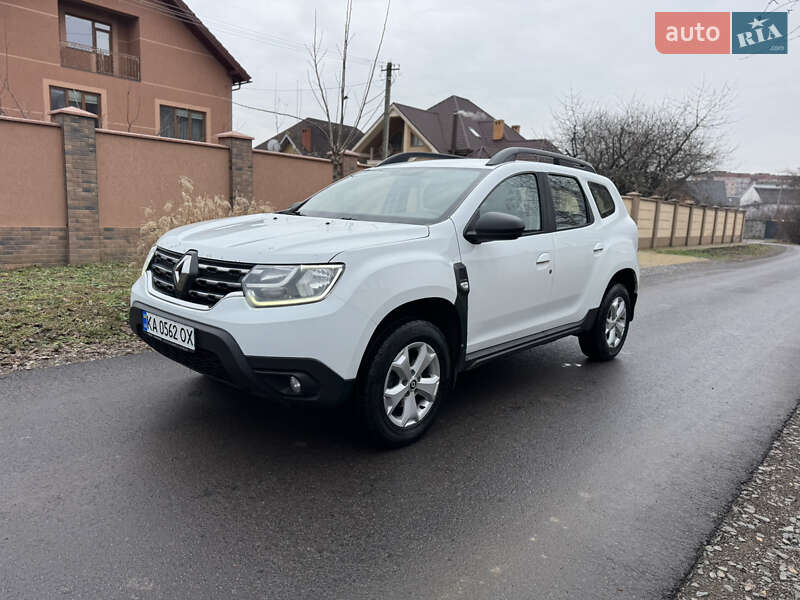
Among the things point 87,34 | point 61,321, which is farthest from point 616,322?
point 87,34

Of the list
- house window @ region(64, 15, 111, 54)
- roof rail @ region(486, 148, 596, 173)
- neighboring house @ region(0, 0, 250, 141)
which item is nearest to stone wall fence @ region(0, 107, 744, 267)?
roof rail @ region(486, 148, 596, 173)

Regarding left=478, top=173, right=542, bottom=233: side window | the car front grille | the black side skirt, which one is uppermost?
left=478, top=173, right=542, bottom=233: side window

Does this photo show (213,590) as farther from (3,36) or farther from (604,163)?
(604,163)

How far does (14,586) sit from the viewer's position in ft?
7.22

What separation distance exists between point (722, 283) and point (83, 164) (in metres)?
13.1

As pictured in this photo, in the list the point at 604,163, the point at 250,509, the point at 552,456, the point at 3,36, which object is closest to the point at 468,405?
the point at 552,456

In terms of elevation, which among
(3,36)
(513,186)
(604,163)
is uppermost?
(3,36)

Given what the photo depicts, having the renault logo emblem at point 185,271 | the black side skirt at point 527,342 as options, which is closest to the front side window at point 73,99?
the renault logo emblem at point 185,271

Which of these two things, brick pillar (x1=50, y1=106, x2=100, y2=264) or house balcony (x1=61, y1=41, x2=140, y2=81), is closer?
brick pillar (x1=50, y1=106, x2=100, y2=264)

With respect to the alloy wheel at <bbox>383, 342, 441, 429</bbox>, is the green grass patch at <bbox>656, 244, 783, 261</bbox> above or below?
below

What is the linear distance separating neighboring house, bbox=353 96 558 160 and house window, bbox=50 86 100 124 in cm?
1456

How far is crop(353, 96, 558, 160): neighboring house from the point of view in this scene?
115ft

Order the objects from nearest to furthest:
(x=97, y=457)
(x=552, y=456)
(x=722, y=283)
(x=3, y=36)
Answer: (x=97, y=457)
(x=552, y=456)
(x=722, y=283)
(x=3, y=36)

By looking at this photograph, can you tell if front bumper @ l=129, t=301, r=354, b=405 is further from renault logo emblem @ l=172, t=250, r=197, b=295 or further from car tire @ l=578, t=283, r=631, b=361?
car tire @ l=578, t=283, r=631, b=361
